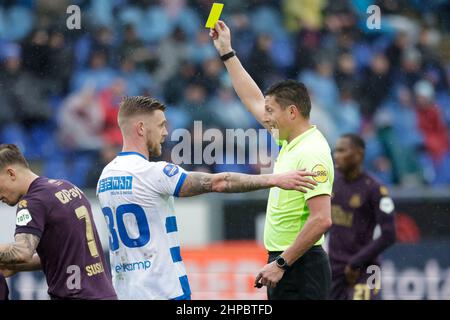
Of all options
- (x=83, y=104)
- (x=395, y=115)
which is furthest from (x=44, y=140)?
(x=395, y=115)

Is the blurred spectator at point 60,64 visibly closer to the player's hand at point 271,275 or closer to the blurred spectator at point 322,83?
the blurred spectator at point 322,83

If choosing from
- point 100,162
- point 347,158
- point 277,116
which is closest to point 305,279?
point 277,116

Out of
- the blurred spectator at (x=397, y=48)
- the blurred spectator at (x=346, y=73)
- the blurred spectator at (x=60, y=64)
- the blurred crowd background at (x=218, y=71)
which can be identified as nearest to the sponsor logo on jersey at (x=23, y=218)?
the blurred crowd background at (x=218, y=71)

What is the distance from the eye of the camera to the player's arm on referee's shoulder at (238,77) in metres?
7.23

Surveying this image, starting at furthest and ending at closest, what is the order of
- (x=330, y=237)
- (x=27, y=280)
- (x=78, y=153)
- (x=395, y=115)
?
(x=395, y=115), (x=78, y=153), (x=27, y=280), (x=330, y=237)

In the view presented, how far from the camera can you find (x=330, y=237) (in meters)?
8.73

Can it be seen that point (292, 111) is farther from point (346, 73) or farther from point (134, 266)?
point (346, 73)

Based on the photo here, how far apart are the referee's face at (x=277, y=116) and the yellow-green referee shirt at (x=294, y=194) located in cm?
11

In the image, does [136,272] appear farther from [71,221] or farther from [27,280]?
[27,280]

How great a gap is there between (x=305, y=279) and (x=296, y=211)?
1.37 feet

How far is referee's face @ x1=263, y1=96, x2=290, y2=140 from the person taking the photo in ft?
21.7

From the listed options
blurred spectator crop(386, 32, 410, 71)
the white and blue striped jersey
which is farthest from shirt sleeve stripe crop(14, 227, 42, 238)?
blurred spectator crop(386, 32, 410, 71)

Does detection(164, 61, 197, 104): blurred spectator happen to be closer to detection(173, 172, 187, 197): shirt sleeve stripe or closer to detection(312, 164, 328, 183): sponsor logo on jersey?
detection(312, 164, 328, 183): sponsor logo on jersey

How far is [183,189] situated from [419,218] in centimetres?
553
